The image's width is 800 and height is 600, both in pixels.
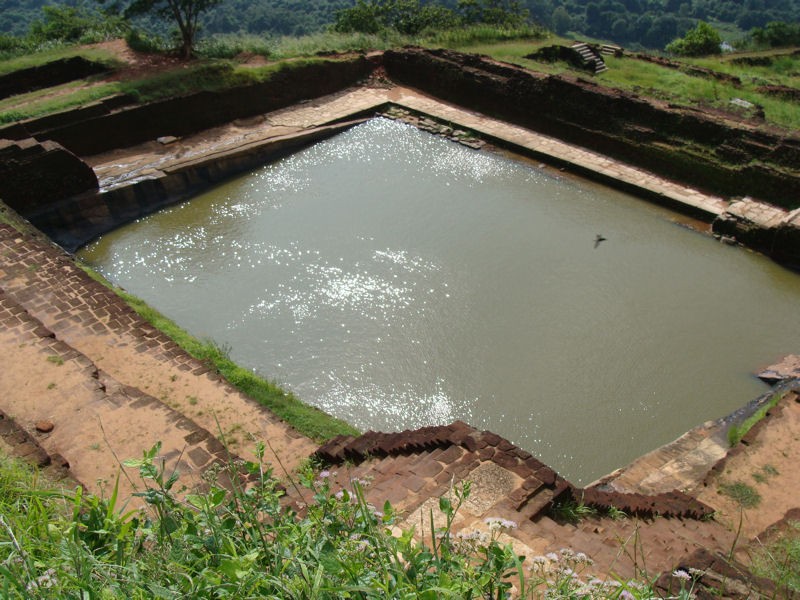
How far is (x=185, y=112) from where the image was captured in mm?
14070

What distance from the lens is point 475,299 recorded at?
9273 millimetres

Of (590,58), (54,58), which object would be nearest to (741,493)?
(590,58)

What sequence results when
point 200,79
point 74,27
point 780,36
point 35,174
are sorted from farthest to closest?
point 780,36
point 74,27
point 200,79
point 35,174

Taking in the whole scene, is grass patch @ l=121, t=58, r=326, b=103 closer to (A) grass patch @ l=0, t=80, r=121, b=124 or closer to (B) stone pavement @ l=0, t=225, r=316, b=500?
(A) grass patch @ l=0, t=80, r=121, b=124

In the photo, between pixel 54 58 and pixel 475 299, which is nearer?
pixel 475 299

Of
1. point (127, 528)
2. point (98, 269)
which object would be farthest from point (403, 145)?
point (127, 528)

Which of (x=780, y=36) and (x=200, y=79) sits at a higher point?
(x=780, y=36)

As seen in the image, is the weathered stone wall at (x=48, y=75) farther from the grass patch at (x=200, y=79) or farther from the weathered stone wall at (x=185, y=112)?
the weathered stone wall at (x=185, y=112)

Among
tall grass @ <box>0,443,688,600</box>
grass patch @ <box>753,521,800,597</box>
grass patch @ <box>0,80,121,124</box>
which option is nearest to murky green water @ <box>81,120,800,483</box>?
grass patch @ <box>753,521,800,597</box>

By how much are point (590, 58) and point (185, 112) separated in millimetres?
10135

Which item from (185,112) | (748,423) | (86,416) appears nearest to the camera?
(86,416)

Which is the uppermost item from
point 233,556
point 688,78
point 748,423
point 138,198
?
point 233,556

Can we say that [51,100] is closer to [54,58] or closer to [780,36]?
[54,58]

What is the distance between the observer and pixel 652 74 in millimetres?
16422
